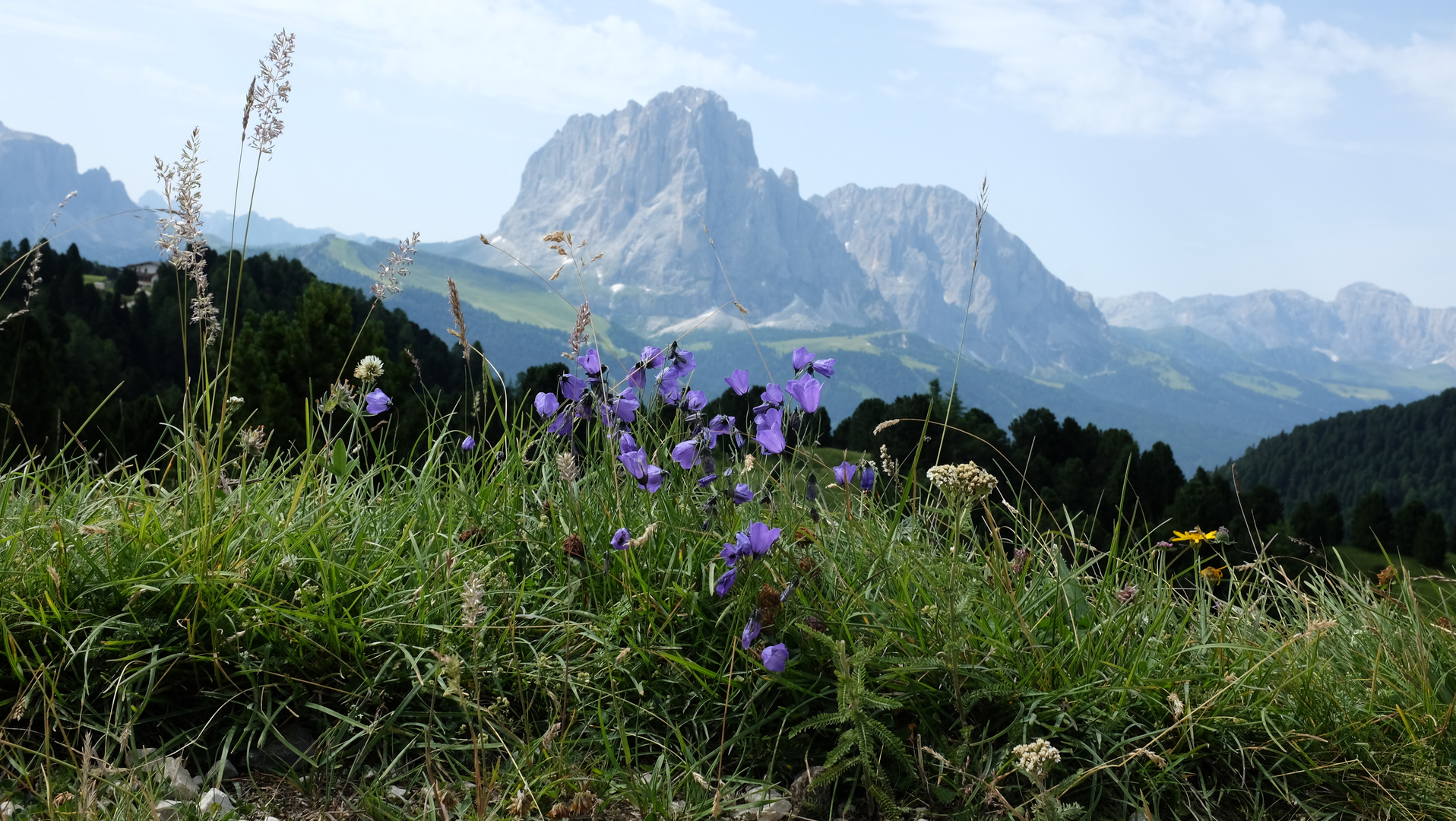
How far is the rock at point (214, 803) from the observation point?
278 centimetres

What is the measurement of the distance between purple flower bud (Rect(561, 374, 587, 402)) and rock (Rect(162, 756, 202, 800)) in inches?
79.3

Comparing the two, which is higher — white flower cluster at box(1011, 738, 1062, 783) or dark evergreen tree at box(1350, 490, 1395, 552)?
white flower cluster at box(1011, 738, 1062, 783)

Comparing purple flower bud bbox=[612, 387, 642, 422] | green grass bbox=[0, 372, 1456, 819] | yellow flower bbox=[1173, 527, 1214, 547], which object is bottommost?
green grass bbox=[0, 372, 1456, 819]

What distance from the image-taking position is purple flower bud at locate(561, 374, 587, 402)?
3.84 metres

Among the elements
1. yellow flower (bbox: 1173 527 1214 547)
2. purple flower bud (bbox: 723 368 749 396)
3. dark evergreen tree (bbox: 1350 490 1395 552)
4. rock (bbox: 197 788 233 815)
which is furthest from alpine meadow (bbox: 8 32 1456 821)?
dark evergreen tree (bbox: 1350 490 1395 552)

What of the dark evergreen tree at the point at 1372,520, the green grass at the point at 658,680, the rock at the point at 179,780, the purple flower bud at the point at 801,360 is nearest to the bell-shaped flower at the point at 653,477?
the green grass at the point at 658,680

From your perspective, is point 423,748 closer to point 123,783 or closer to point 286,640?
point 286,640

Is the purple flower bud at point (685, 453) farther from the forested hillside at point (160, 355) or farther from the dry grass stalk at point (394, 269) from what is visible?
the forested hillside at point (160, 355)

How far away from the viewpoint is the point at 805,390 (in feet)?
12.1

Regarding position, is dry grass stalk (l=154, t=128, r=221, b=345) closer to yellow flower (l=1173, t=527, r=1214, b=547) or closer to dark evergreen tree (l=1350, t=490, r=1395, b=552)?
yellow flower (l=1173, t=527, r=1214, b=547)

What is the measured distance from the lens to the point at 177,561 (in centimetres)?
329

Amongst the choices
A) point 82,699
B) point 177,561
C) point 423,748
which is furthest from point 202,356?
point 423,748

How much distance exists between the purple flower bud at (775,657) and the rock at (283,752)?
1724mm

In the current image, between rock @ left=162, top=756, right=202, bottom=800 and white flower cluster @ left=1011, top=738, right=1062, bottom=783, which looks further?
rock @ left=162, top=756, right=202, bottom=800
